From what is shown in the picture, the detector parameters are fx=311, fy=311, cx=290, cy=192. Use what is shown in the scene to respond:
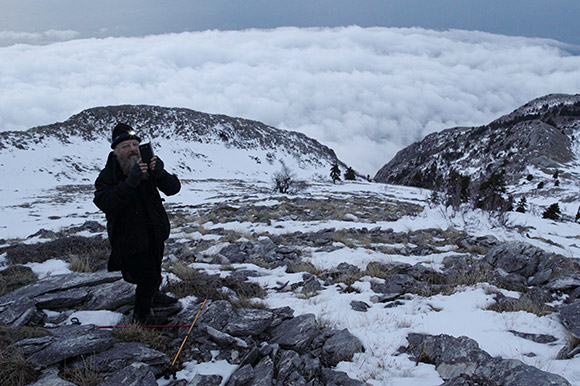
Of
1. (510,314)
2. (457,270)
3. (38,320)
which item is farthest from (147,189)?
(457,270)

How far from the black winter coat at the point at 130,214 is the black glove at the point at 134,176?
8 cm

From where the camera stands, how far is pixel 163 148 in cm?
6188

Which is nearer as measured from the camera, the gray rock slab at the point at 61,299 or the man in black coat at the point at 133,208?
the man in black coat at the point at 133,208

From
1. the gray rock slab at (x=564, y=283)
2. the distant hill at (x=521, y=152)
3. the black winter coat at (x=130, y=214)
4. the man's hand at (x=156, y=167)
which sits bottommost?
the gray rock slab at (x=564, y=283)

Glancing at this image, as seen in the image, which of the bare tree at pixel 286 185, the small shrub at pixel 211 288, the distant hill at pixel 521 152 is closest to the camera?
the small shrub at pixel 211 288

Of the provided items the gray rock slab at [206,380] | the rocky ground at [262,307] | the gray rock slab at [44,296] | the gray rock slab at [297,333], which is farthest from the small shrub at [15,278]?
the gray rock slab at [297,333]

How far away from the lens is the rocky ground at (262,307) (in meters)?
2.81

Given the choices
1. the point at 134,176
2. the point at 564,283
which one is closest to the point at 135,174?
the point at 134,176

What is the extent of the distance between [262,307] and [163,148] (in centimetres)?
6337

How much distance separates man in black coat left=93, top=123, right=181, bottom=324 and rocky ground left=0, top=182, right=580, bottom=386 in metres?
0.71

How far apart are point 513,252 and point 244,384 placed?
5977mm

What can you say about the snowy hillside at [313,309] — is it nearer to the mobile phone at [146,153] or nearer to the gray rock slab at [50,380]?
the gray rock slab at [50,380]

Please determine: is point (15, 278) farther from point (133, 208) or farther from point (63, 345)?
point (133, 208)

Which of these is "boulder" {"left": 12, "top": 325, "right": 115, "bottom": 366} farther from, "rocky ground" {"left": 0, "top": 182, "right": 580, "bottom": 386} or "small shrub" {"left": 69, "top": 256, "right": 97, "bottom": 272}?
"small shrub" {"left": 69, "top": 256, "right": 97, "bottom": 272}
